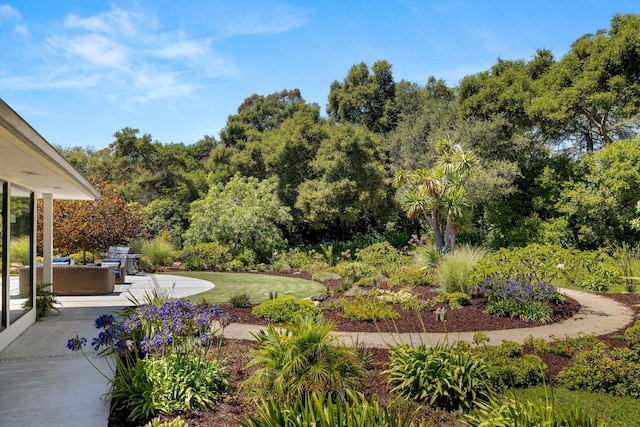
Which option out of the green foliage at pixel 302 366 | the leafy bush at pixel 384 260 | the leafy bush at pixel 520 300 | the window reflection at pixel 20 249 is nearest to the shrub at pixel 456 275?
the leafy bush at pixel 520 300

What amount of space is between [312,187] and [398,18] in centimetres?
1044

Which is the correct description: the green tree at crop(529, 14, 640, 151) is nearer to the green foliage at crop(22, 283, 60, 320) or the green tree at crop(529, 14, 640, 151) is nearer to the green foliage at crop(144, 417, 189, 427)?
the green foliage at crop(22, 283, 60, 320)

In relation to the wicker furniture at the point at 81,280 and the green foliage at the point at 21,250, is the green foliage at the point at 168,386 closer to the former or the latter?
the green foliage at the point at 21,250

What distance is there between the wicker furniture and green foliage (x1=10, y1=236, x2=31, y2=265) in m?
3.03

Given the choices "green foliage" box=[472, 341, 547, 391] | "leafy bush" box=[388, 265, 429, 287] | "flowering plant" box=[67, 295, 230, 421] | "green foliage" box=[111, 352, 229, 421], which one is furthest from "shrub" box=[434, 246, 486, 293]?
"green foliage" box=[111, 352, 229, 421]

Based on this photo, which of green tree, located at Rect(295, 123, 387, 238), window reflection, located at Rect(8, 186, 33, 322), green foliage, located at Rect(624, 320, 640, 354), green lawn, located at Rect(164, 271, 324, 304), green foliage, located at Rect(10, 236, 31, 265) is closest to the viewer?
green foliage, located at Rect(624, 320, 640, 354)

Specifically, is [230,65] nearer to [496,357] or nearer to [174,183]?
[496,357]

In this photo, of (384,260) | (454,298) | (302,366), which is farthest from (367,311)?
(384,260)

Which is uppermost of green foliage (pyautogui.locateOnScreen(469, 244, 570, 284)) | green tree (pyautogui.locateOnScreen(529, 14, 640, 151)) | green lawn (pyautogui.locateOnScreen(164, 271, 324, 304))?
green tree (pyautogui.locateOnScreen(529, 14, 640, 151))

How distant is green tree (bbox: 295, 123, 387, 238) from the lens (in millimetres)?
19438

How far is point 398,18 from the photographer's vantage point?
35.9ft

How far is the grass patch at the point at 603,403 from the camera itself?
159 inches

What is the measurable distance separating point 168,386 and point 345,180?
15.6 meters

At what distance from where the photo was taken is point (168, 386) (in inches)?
157
